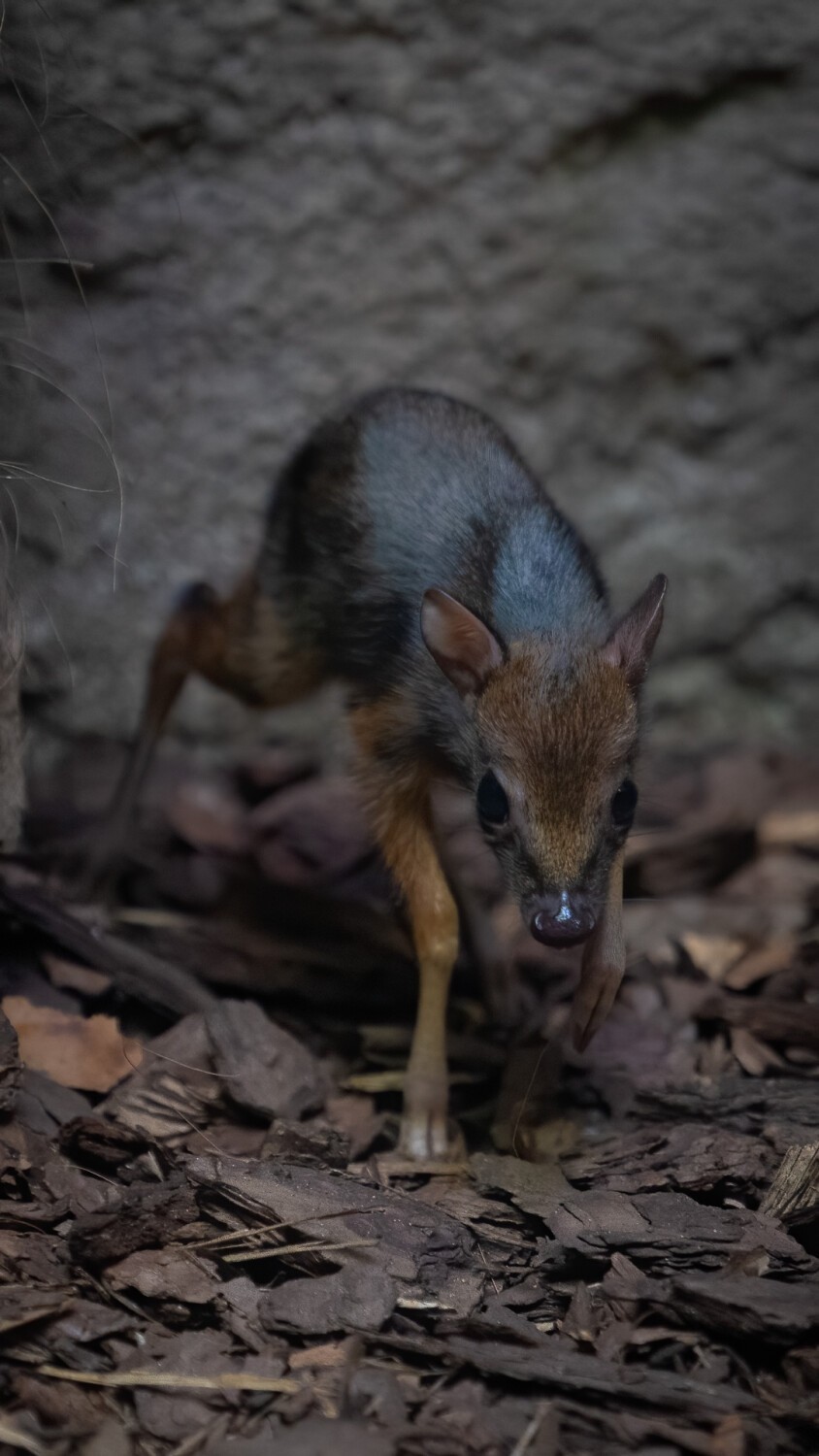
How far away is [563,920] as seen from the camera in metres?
4.50

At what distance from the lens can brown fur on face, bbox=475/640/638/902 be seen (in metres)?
4.65

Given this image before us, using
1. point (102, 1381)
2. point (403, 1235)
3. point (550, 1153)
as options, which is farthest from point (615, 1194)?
point (102, 1381)

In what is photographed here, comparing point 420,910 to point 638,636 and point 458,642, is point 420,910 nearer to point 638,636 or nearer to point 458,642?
point 458,642

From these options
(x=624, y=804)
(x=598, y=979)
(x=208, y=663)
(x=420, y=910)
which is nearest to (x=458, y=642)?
(x=624, y=804)

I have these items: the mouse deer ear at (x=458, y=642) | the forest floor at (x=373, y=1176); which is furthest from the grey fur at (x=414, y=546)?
the forest floor at (x=373, y=1176)

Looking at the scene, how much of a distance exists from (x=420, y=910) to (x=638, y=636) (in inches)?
52.9

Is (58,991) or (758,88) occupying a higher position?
(758,88)

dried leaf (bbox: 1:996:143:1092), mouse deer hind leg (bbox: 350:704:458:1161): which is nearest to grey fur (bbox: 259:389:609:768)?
mouse deer hind leg (bbox: 350:704:458:1161)

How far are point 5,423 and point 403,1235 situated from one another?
11.9 feet

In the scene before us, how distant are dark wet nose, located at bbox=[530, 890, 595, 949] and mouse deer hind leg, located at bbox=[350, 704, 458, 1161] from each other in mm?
771

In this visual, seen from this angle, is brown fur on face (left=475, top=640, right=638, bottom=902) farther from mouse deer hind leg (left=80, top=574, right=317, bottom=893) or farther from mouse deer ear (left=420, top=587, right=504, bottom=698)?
mouse deer hind leg (left=80, top=574, right=317, bottom=893)

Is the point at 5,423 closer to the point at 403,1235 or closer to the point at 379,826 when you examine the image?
the point at 379,826

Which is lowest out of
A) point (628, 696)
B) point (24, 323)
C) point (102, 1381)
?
point (102, 1381)

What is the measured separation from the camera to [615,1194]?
14.4ft
